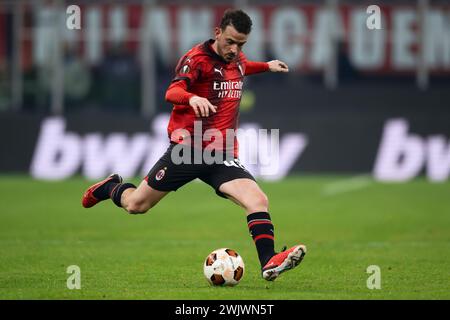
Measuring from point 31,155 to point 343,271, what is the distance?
13.9m

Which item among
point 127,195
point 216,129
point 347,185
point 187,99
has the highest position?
point 187,99

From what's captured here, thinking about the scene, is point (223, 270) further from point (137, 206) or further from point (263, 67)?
point (263, 67)

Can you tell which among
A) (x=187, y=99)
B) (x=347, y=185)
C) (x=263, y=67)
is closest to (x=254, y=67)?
(x=263, y=67)

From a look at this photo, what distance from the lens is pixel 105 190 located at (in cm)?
1111

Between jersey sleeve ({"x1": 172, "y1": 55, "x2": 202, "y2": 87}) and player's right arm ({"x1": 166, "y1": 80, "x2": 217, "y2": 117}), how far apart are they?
0.08 meters

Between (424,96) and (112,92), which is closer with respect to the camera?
(424,96)

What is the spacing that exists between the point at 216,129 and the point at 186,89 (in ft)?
1.98

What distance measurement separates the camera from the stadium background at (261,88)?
75.3 feet

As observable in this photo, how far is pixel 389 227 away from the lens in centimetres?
1512

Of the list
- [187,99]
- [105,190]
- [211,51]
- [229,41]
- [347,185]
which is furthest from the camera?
[347,185]

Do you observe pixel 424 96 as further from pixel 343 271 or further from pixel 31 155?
pixel 343 271

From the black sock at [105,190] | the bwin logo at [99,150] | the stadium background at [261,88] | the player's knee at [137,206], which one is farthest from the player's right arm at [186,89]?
Answer: the bwin logo at [99,150]

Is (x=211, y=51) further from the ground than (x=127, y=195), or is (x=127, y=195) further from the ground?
(x=211, y=51)

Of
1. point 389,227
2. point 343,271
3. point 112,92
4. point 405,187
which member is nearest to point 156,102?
point 112,92
